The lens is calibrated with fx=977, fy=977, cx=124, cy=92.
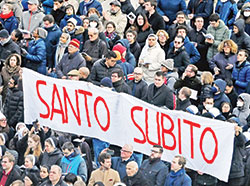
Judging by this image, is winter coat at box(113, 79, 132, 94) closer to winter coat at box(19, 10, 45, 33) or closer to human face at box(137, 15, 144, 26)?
human face at box(137, 15, 144, 26)

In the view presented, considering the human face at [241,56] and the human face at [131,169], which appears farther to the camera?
the human face at [241,56]

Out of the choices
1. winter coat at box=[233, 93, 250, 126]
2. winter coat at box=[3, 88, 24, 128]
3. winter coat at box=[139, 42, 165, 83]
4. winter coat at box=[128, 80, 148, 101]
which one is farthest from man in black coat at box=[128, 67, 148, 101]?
winter coat at box=[3, 88, 24, 128]

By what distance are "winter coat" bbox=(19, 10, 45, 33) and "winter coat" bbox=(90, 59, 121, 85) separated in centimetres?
317

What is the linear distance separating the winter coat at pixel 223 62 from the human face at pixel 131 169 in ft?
13.2

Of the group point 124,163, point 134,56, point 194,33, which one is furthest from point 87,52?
point 124,163

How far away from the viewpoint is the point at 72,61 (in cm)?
1666

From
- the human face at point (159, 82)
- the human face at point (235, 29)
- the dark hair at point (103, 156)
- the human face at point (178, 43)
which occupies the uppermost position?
the human face at point (235, 29)

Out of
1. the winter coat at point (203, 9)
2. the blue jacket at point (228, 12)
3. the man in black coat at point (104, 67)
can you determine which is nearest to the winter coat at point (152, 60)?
the man in black coat at point (104, 67)

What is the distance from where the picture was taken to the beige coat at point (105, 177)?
1364cm

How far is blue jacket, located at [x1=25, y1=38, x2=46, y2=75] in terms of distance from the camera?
17641mm

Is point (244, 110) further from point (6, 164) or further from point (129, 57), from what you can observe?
point (6, 164)

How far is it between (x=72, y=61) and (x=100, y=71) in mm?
918

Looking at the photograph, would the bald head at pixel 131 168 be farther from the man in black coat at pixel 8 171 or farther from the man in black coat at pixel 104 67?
the man in black coat at pixel 104 67

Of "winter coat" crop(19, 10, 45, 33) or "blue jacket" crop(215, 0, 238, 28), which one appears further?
"blue jacket" crop(215, 0, 238, 28)
